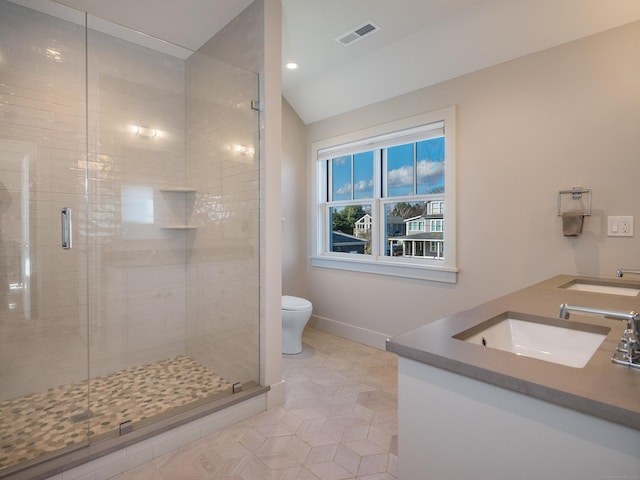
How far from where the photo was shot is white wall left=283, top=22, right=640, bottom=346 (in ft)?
6.77

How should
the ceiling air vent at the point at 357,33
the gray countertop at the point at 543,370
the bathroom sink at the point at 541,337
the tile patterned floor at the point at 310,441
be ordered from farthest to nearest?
the ceiling air vent at the point at 357,33 < the tile patterned floor at the point at 310,441 < the bathroom sink at the point at 541,337 < the gray countertop at the point at 543,370

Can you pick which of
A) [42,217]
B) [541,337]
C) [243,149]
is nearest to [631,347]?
[541,337]

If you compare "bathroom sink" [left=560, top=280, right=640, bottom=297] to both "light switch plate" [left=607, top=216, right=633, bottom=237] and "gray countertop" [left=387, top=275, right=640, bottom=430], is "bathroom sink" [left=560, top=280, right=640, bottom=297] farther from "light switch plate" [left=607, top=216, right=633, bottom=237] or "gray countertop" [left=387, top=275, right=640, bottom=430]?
"gray countertop" [left=387, top=275, right=640, bottom=430]

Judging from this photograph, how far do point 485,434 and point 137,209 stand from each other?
2661mm

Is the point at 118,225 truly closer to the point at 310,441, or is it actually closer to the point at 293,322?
the point at 293,322

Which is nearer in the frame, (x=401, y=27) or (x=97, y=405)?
(x=97, y=405)

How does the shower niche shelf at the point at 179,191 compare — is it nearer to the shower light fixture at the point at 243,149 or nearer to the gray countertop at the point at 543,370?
the shower light fixture at the point at 243,149

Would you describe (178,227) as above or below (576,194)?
below

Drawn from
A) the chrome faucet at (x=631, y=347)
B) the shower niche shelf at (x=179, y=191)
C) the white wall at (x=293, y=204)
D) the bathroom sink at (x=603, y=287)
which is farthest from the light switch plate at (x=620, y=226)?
the shower niche shelf at (x=179, y=191)

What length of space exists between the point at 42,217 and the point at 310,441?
2.23 m

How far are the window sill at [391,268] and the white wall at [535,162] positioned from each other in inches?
2.7

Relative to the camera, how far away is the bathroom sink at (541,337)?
3.68 feet

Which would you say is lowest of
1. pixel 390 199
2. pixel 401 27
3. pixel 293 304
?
pixel 293 304

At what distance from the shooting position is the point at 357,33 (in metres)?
2.62
